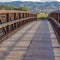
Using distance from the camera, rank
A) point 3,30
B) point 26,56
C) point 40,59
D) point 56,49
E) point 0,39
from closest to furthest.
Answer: point 40,59 < point 26,56 < point 56,49 < point 0,39 < point 3,30

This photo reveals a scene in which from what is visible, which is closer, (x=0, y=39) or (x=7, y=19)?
(x=0, y=39)

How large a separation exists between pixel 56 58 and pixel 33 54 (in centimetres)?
86

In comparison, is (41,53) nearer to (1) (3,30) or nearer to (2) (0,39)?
(2) (0,39)

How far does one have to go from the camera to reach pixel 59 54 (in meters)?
8.23

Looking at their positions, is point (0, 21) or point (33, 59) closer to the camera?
point (33, 59)

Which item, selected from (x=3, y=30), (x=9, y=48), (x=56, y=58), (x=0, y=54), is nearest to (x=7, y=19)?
(x=3, y=30)

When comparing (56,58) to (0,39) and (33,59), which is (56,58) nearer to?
(33,59)

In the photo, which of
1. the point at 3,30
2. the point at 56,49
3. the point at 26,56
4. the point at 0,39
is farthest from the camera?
the point at 3,30

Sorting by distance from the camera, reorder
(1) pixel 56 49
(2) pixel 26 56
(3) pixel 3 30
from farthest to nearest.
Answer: (3) pixel 3 30
(1) pixel 56 49
(2) pixel 26 56

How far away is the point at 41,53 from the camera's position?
8398 mm

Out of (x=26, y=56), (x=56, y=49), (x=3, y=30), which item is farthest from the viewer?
(x=3, y=30)

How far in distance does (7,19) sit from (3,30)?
34.8 inches

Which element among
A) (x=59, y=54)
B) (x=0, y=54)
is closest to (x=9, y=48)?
Answer: (x=0, y=54)

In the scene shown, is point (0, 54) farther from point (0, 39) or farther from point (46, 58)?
point (0, 39)
